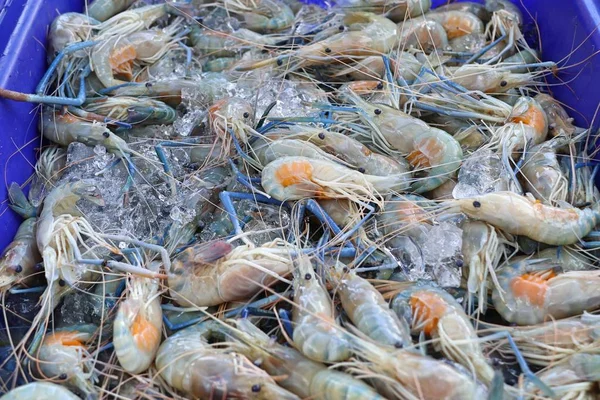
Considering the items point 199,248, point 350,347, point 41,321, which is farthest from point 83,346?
point 350,347

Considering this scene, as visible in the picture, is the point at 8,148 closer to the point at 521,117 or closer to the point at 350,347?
the point at 350,347

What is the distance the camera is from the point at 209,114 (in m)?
2.42

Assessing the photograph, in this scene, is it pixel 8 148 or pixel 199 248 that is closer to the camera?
pixel 199 248

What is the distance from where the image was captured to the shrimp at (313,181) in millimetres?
2045

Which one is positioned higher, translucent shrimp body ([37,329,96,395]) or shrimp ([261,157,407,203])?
shrimp ([261,157,407,203])

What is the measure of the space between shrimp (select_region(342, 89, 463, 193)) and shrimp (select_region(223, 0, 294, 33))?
34.2 inches

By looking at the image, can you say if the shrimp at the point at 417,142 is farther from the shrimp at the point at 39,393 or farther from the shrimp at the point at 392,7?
the shrimp at the point at 39,393

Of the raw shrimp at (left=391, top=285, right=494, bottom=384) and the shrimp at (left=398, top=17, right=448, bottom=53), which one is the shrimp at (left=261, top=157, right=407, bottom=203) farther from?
the shrimp at (left=398, top=17, right=448, bottom=53)

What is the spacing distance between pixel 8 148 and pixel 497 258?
74.4 inches

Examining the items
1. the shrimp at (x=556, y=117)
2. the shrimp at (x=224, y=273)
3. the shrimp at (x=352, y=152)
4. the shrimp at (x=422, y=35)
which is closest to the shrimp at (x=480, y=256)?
the shrimp at (x=352, y=152)

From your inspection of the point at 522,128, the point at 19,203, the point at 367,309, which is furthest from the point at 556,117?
the point at 19,203

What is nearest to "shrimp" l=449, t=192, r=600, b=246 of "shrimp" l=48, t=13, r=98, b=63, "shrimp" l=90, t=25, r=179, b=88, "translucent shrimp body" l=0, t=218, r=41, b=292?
"translucent shrimp body" l=0, t=218, r=41, b=292

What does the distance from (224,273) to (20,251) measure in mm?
799

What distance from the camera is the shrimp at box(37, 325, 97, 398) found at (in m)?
1.72
